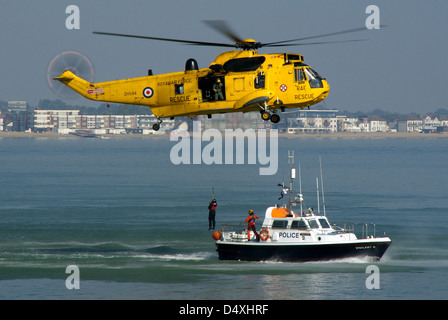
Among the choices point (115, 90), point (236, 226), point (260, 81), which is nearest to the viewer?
point (260, 81)

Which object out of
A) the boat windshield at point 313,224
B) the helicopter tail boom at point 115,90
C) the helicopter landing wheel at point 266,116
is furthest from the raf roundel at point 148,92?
the boat windshield at point 313,224

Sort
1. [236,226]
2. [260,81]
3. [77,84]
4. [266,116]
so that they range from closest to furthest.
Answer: [266,116] < [260,81] < [77,84] < [236,226]

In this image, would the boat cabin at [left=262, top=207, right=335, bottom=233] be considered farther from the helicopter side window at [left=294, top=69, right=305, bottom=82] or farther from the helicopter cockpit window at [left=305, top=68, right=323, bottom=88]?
the helicopter side window at [left=294, top=69, right=305, bottom=82]

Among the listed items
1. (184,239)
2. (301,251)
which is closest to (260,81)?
(301,251)

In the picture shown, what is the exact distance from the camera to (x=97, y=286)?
43.0 metres

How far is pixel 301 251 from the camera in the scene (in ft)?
150

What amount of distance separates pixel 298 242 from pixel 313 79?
1091cm

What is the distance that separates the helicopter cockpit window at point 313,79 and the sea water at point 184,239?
1079 centimetres

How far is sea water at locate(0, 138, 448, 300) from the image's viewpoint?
4231 centimetres

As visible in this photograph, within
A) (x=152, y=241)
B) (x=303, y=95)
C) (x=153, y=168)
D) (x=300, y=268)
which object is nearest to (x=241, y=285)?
(x=300, y=268)

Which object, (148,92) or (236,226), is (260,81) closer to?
(148,92)

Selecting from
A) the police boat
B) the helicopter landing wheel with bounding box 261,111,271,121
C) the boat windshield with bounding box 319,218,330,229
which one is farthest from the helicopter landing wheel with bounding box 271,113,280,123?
the boat windshield with bounding box 319,218,330,229
